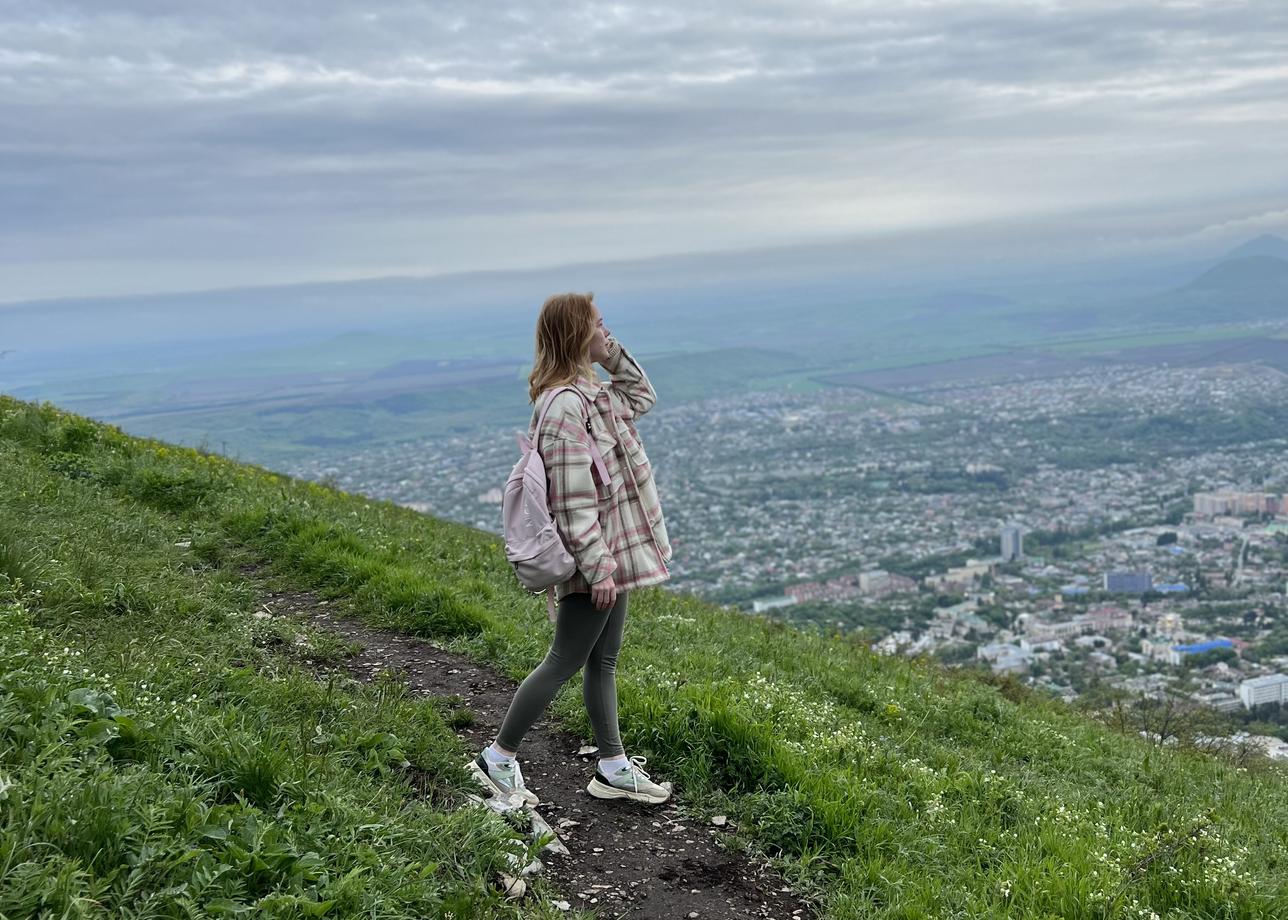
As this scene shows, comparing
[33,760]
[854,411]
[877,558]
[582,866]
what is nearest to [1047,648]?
[877,558]

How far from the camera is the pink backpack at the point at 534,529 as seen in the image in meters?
4.75

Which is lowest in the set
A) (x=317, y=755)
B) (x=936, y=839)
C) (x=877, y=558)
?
(x=877, y=558)

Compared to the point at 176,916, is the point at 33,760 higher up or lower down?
higher up

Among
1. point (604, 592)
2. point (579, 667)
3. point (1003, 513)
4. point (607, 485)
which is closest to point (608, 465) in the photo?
point (607, 485)

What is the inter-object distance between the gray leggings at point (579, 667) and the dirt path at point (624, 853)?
1.29 feet

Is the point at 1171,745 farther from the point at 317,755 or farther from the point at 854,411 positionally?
the point at 854,411

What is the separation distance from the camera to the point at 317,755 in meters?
4.77

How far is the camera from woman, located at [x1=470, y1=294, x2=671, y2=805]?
4859 millimetres

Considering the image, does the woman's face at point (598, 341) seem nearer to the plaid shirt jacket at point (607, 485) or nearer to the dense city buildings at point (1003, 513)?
the plaid shirt jacket at point (607, 485)

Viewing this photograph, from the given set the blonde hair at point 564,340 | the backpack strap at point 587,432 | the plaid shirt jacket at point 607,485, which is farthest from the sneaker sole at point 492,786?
the blonde hair at point 564,340

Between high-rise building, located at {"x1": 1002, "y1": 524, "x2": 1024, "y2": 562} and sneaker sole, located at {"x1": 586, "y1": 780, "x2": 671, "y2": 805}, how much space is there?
52.4 m

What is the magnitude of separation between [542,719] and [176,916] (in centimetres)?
350

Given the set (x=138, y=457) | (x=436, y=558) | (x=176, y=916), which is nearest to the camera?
(x=176, y=916)

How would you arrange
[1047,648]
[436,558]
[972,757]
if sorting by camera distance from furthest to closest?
[1047,648] → [436,558] → [972,757]
